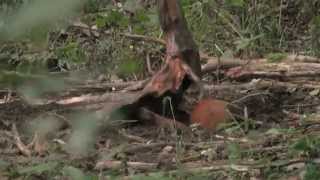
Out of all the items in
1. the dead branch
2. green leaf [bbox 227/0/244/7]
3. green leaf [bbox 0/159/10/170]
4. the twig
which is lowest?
the dead branch

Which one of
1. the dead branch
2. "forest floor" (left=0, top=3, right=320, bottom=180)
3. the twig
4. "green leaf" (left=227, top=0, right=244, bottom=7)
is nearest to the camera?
"forest floor" (left=0, top=3, right=320, bottom=180)

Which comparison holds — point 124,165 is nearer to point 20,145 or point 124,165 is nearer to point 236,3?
point 20,145

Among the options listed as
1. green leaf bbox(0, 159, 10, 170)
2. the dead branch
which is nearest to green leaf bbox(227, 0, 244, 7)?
the dead branch

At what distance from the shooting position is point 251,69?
14.4 feet

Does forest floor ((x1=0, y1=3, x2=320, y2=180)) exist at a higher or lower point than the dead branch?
higher

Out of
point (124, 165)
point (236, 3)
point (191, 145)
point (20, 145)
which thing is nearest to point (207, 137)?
point (191, 145)

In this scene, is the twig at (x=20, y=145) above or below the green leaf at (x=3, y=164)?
above

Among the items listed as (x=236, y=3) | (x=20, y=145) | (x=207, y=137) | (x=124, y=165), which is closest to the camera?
(x=124, y=165)

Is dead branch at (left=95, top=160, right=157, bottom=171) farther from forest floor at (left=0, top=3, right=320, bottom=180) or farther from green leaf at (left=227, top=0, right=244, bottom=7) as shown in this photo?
green leaf at (left=227, top=0, right=244, bottom=7)

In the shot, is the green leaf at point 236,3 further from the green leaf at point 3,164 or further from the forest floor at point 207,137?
the green leaf at point 3,164

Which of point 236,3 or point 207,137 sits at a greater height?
point 236,3

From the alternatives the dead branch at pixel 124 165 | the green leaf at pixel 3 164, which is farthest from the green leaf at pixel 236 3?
the green leaf at pixel 3 164

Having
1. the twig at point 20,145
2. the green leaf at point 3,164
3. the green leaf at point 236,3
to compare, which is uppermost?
the green leaf at point 236,3

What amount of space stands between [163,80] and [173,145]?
0.49 metres
